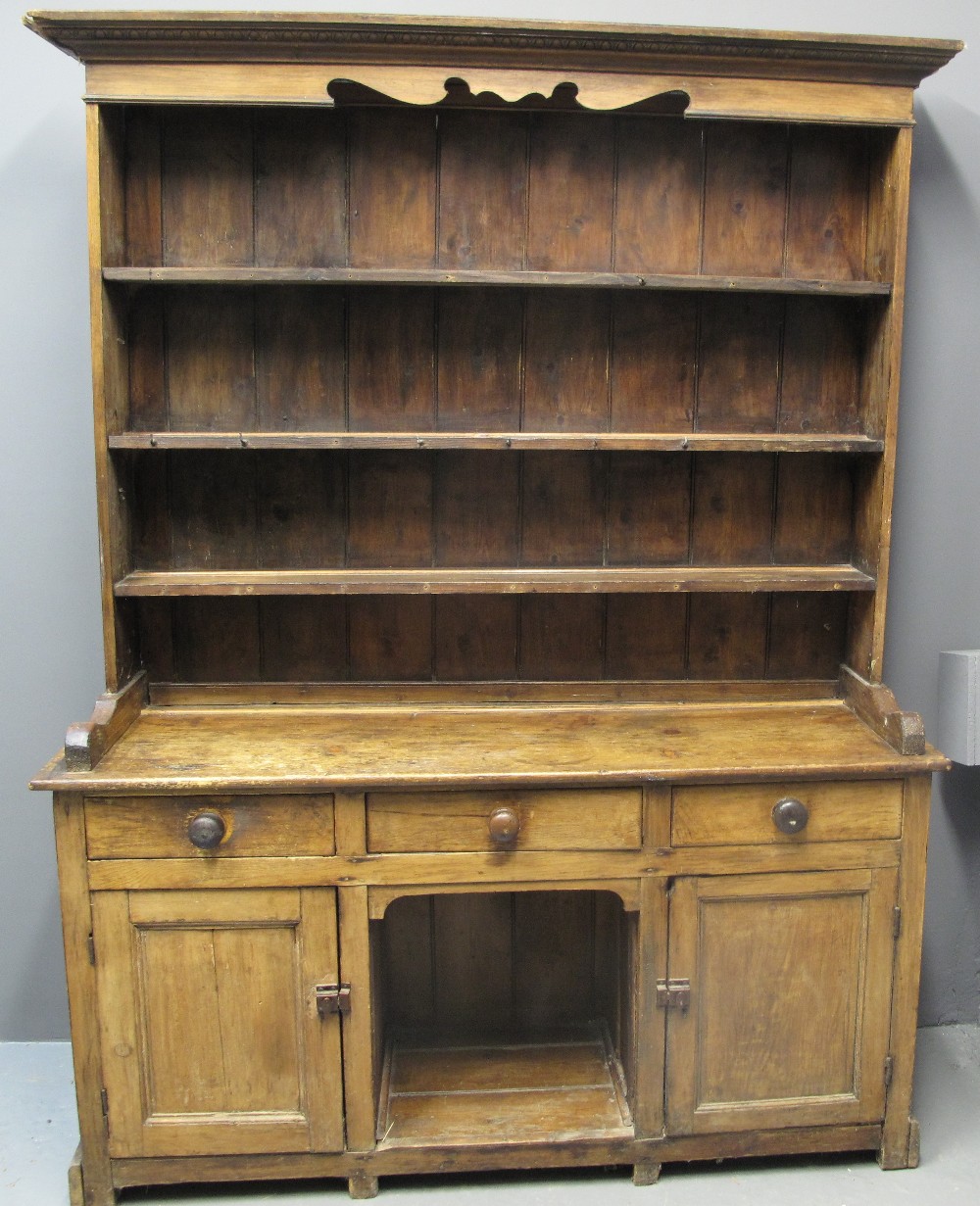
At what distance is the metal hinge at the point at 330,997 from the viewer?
1.94 m

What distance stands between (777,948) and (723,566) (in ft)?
2.69

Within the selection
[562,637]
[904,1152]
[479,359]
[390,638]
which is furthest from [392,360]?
[904,1152]

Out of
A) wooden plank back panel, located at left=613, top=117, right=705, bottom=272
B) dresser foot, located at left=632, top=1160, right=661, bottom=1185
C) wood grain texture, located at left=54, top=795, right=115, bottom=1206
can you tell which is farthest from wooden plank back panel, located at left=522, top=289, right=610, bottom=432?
dresser foot, located at left=632, top=1160, right=661, bottom=1185

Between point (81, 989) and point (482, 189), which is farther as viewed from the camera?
point (482, 189)

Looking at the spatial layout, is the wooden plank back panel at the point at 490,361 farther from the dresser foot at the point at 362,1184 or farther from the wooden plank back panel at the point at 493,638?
the dresser foot at the point at 362,1184

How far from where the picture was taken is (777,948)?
1.99 m

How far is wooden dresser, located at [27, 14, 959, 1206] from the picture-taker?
1912 millimetres

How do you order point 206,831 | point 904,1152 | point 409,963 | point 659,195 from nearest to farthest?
point 206,831, point 904,1152, point 659,195, point 409,963

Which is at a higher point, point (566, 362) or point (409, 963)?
point (566, 362)

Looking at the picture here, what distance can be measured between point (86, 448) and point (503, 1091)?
66.5 inches

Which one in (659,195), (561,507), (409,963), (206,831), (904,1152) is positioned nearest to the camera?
→ (206,831)

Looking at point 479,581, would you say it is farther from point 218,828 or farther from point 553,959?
point 553,959

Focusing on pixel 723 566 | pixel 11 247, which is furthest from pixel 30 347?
pixel 723 566

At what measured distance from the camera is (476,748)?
80.1 inches
